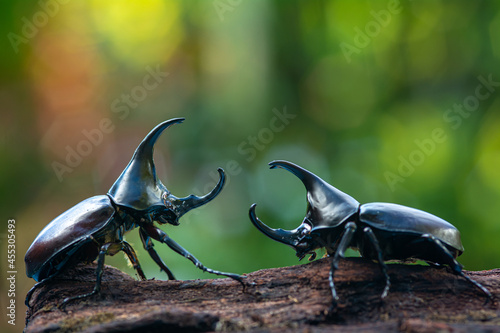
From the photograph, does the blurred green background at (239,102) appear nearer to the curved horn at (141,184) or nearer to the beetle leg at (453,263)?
the curved horn at (141,184)

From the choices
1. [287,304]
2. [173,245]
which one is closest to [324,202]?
[287,304]

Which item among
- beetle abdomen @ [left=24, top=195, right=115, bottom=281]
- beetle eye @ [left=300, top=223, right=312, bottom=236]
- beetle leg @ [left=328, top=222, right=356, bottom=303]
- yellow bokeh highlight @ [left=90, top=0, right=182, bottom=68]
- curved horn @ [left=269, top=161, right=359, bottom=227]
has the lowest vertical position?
beetle leg @ [left=328, top=222, right=356, bottom=303]

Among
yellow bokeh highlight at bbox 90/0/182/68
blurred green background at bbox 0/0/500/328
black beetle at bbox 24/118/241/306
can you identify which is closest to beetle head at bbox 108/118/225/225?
black beetle at bbox 24/118/241/306

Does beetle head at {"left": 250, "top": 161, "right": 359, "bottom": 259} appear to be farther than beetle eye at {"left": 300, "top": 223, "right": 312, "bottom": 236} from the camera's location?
No

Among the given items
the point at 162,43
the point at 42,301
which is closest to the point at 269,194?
the point at 162,43

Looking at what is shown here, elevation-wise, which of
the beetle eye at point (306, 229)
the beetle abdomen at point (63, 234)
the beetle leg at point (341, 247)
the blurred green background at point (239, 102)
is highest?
the blurred green background at point (239, 102)

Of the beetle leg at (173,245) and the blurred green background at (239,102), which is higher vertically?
the blurred green background at (239,102)

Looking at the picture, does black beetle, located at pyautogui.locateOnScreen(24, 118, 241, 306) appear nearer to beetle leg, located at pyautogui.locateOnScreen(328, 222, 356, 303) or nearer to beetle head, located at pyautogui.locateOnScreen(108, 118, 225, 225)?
beetle head, located at pyautogui.locateOnScreen(108, 118, 225, 225)

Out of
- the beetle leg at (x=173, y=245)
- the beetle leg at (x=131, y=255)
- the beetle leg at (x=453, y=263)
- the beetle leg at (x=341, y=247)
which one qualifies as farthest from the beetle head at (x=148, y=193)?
the beetle leg at (x=453, y=263)

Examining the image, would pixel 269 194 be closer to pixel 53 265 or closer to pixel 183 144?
pixel 183 144
